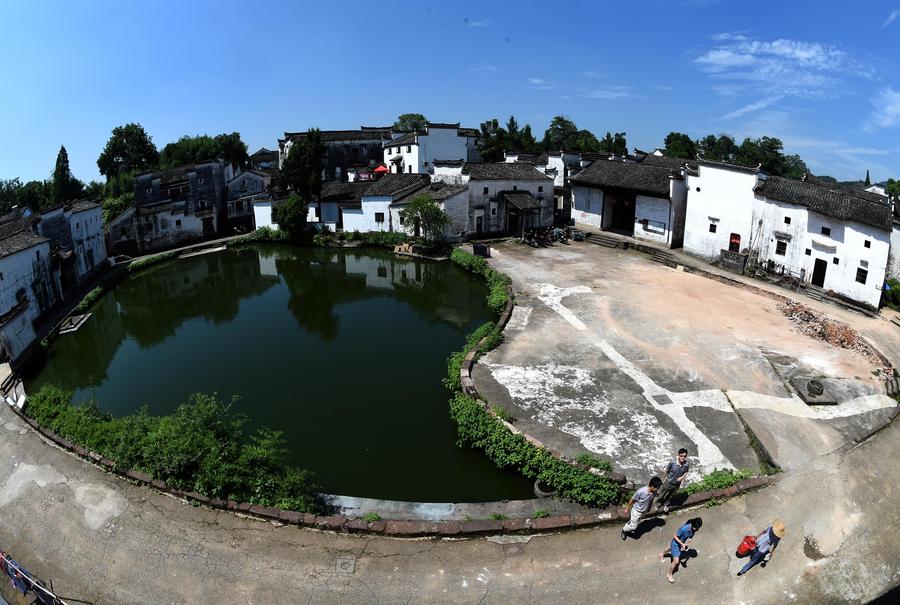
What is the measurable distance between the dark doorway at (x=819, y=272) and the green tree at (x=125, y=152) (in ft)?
186

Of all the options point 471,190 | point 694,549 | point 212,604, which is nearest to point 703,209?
point 471,190

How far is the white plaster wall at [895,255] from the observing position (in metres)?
22.0

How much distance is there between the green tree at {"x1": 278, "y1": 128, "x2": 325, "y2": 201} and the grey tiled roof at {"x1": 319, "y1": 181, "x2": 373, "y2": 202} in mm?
701

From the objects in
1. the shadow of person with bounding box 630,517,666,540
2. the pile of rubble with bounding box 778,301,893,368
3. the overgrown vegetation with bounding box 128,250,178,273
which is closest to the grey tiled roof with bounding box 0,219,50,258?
the overgrown vegetation with bounding box 128,250,178,273

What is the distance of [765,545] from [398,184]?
31.0 metres

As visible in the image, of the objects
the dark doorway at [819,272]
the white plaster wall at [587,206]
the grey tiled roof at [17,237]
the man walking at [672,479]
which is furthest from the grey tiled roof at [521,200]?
the man walking at [672,479]

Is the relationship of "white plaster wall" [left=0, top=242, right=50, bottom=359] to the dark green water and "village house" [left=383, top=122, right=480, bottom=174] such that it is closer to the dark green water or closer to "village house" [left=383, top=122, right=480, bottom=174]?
the dark green water

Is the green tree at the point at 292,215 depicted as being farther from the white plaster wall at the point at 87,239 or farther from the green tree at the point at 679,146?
the green tree at the point at 679,146

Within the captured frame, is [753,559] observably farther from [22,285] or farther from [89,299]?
[89,299]

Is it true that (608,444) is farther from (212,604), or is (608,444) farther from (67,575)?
(67,575)

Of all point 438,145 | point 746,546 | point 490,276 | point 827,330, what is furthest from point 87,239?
point 827,330

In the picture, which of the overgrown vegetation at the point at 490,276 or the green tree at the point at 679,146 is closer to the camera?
the overgrown vegetation at the point at 490,276

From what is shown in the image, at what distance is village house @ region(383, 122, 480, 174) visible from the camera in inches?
1667

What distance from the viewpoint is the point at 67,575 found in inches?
350
